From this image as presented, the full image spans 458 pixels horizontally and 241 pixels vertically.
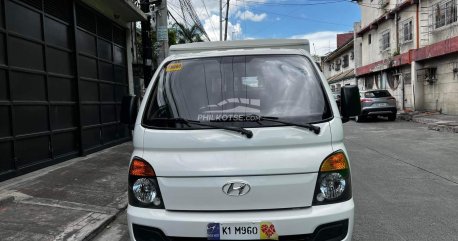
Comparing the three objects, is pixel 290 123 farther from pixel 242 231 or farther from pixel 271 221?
pixel 242 231

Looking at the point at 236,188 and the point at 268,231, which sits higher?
the point at 236,188

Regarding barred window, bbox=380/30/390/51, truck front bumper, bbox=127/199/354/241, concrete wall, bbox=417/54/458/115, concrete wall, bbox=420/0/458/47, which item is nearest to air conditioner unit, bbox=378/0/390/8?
barred window, bbox=380/30/390/51

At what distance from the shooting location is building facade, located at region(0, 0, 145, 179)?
22.7ft

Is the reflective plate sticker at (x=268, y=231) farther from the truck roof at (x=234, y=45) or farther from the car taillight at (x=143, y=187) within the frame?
the truck roof at (x=234, y=45)

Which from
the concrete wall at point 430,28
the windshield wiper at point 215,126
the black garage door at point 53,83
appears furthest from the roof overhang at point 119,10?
the concrete wall at point 430,28

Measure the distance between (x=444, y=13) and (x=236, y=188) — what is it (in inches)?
787

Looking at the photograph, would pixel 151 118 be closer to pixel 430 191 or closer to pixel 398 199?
pixel 398 199

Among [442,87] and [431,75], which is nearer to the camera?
[442,87]

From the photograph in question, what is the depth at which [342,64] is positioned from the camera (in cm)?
4053

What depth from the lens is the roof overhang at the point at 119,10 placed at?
10914 mm

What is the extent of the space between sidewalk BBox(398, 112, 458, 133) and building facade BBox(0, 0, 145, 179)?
1051 cm

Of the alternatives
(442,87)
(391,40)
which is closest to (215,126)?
(442,87)

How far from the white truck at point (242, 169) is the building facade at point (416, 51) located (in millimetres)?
17112

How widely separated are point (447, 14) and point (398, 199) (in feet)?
53.7
